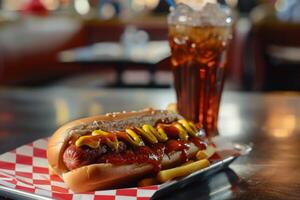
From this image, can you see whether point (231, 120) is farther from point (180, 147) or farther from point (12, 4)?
point (12, 4)

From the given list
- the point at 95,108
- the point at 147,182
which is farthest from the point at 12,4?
the point at 147,182

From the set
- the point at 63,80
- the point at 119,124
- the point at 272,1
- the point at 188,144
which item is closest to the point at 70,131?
the point at 119,124

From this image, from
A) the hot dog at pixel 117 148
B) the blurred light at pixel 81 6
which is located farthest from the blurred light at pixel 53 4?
the hot dog at pixel 117 148

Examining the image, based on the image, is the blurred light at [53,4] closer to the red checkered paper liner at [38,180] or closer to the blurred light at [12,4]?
the blurred light at [12,4]

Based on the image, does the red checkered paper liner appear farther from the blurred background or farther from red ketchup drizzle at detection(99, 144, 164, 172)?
the blurred background

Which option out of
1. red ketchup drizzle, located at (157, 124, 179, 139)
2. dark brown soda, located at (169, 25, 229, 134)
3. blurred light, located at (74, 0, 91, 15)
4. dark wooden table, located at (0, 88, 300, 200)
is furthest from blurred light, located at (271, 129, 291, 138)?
blurred light, located at (74, 0, 91, 15)
